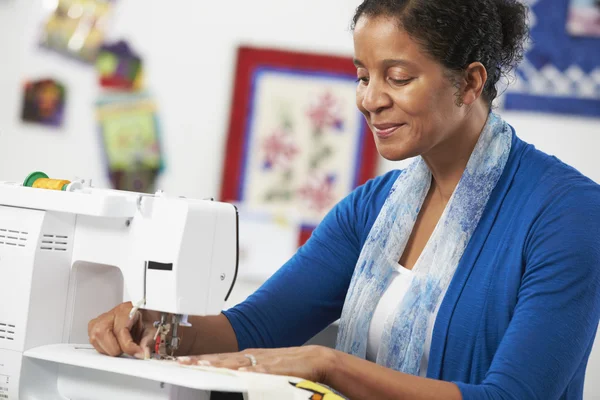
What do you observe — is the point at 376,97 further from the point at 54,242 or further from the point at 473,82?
the point at 54,242

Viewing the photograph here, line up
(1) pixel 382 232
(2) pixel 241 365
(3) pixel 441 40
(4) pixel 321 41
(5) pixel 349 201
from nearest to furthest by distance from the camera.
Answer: (2) pixel 241 365
(3) pixel 441 40
(1) pixel 382 232
(5) pixel 349 201
(4) pixel 321 41

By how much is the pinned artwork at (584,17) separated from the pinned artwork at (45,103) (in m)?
1.79

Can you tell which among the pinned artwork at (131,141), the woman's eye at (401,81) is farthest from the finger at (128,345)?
the pinned artwork at (131,141)

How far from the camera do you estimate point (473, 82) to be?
156 cm

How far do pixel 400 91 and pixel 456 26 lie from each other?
0.50 ft

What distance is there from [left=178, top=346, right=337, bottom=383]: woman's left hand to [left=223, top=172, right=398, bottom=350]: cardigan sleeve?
39 centimetres

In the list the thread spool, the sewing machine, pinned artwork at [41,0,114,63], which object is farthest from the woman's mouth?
pinned artwork at [41,0,114,63]

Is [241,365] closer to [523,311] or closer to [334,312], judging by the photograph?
[523,311]

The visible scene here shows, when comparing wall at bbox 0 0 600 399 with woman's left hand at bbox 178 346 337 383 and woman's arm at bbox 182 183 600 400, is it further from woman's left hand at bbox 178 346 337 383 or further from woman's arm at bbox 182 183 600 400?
woman's left hand at bbox 178 346 337 383

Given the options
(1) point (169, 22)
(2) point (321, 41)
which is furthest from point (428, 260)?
(1) point (169, 22)

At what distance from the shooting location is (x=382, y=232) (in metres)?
1.73

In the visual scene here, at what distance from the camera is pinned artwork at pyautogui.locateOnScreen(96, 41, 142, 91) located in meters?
3.05

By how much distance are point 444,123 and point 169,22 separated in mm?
1721

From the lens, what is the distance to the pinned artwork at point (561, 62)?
106 inches
